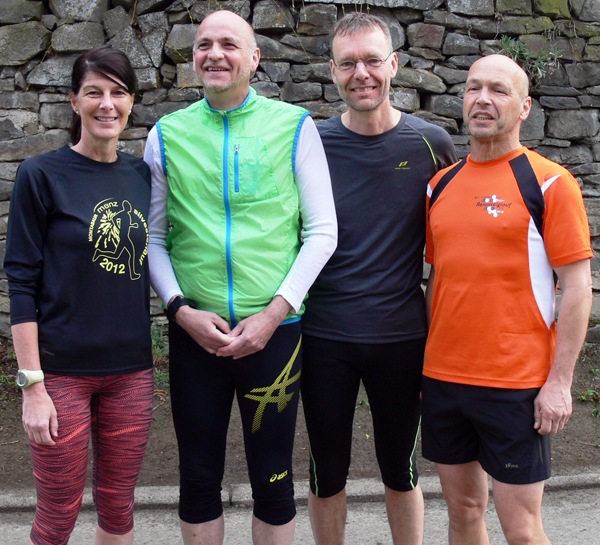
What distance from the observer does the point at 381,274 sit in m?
2.22

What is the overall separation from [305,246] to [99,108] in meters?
0.82

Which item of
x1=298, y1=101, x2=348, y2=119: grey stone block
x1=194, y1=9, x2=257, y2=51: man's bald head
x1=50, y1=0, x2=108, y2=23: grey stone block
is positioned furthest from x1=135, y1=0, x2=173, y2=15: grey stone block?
x1=194, y1=9, x2=257, y2=51: man's bald head

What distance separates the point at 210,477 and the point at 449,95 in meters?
3.56

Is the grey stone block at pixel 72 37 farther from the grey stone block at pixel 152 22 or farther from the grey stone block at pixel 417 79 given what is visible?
the grey stone block at pixel 417 79

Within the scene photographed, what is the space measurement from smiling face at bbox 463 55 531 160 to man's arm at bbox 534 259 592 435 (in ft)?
1.59

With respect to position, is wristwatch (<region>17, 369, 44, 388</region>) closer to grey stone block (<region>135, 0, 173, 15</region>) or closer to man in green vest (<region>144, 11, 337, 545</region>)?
man in green vest (<region>144, 11, 337, 545</region>)

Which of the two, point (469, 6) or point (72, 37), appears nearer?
point (72, 37)

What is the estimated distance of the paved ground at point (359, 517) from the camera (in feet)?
9.50

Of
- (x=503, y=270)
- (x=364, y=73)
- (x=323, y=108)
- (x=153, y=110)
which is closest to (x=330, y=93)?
(x=323, y=108)

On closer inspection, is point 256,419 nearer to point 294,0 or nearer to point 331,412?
point 331,412

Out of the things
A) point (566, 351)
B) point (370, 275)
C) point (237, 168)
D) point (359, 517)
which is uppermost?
point (237, 168)

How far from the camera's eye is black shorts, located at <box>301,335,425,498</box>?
87.8 inches

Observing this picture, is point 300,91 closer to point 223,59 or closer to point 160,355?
point 160,355

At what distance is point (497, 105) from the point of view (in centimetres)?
199
